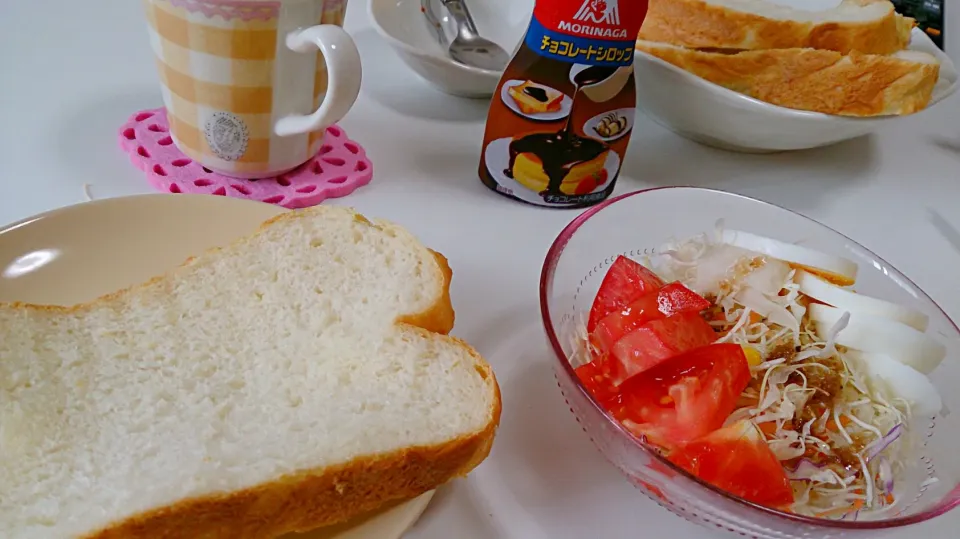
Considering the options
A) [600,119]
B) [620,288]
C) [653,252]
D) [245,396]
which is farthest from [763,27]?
[245,396]

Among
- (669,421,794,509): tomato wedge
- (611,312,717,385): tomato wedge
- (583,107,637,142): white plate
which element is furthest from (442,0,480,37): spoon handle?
(669,421,794,509): tomato wedge

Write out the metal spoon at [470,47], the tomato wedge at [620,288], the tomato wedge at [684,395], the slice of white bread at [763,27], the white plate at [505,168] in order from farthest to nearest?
1. the metal spoon at [470,47]
2. the slice of white bread at [763,27]
3. the white plate at [505,168]
4. the tomato wedge at [620,288]
5. the tomato wedge at [684,395]

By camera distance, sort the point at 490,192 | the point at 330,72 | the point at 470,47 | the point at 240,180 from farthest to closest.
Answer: the point at 470,47 → the point at 490,192 → the point at 240,180 → the point at 330,72

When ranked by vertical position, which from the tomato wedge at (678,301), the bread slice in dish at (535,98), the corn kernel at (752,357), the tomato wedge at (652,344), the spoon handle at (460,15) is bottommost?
the corn kernel at (752,357)

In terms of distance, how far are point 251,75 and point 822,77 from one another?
0.80m

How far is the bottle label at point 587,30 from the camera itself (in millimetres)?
921

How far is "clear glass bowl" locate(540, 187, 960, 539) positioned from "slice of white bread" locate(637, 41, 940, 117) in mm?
274

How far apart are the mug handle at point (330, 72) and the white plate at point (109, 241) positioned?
0.42ft

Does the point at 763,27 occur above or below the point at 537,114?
above

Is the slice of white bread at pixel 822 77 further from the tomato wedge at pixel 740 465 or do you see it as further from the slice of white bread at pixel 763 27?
the tomato wedge at pixel 740 465

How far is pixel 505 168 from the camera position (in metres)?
1.07

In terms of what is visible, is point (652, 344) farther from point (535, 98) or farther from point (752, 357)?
point (535, 98)

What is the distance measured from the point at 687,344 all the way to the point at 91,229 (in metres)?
0.62

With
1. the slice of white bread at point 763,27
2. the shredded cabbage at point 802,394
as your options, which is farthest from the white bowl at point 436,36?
the shredded cabbage at point 802,394
